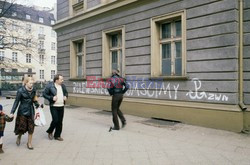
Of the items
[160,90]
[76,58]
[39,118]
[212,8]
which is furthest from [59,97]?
[76,58]

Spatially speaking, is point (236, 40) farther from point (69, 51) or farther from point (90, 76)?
point (69, 51)

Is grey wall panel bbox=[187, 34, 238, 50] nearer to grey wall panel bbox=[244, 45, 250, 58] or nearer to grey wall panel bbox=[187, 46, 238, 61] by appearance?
grey wall panel bbox=[187, 46, 238, 61]

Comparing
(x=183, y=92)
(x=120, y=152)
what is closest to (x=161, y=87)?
(x=183, y=92)

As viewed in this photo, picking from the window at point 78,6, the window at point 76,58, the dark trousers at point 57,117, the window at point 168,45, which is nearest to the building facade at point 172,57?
the window at point 168,45

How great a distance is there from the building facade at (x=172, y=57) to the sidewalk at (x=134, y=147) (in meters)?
0.85

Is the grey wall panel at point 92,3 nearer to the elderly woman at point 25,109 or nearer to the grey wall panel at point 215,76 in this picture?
the grey wall panel at point 215,76

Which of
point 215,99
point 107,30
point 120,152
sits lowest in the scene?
point 120,152

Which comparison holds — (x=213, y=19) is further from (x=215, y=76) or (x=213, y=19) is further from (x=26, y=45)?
(x=26, y=45)

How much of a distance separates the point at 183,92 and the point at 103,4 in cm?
609

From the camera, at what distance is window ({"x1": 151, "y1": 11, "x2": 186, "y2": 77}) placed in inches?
308

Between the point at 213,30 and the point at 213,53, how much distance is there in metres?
0.73

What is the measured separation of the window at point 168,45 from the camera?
7812 millimetres

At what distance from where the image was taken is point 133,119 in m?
8.36

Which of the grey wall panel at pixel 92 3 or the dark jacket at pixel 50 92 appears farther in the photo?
the grey wall panel at pixel 92 3
